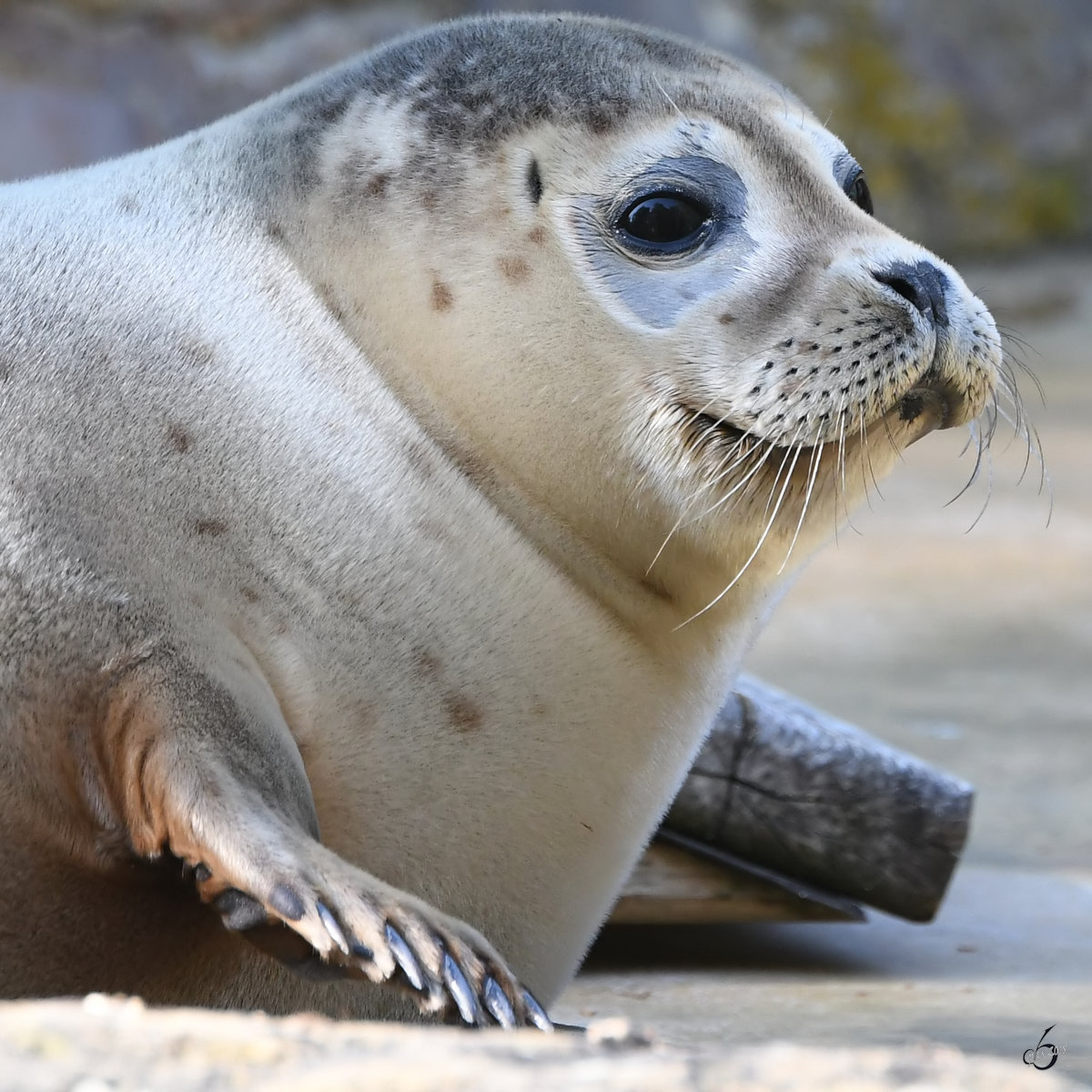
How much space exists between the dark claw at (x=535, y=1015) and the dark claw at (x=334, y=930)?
18 centimetres

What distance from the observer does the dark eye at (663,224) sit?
2109 mm

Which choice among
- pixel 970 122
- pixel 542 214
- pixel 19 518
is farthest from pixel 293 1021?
pixel 970 122

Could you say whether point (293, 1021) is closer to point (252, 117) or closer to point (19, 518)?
point (19, 518)

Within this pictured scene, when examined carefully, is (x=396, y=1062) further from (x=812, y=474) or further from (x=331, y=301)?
(x=331, y=301)

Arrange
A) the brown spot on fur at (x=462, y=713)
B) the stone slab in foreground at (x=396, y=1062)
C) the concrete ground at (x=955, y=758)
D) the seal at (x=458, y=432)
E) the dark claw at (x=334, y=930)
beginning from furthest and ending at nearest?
the concrete ground at (x=955, y=758) < the brown spot on fur at (x=462, y=713) < the seal at (x=458, y=432) < the dark claw at (x=334, y=930) < the stone slab in foreground at (x=396, y=1062)

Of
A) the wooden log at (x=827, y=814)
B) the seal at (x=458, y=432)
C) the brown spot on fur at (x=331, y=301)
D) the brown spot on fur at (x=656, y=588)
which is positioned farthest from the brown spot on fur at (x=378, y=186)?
the wooden log at (x=827, y=814)

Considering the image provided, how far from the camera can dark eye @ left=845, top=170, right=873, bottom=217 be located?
2.30 metres

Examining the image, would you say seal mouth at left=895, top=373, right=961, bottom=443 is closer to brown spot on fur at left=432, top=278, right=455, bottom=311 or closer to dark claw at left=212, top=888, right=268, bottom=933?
brown spot on fur at left=432, top=278, right=455, bottom=311

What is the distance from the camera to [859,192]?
2338 millimetres

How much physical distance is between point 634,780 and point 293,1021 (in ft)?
3.28

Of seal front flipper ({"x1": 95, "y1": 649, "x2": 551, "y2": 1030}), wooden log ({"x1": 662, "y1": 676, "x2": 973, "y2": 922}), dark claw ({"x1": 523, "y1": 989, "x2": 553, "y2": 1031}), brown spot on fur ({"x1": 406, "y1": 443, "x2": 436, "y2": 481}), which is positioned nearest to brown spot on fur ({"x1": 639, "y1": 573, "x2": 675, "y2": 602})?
brown spot on fur ({"x1": 406, "y1": 443, "x2": 436, "y2": 481})

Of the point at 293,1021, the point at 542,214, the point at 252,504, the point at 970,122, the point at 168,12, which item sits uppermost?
the point at 970,122

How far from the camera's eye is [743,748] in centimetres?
311

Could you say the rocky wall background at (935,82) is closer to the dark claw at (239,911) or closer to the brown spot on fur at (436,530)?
the brown spot on fur at (436,530)
